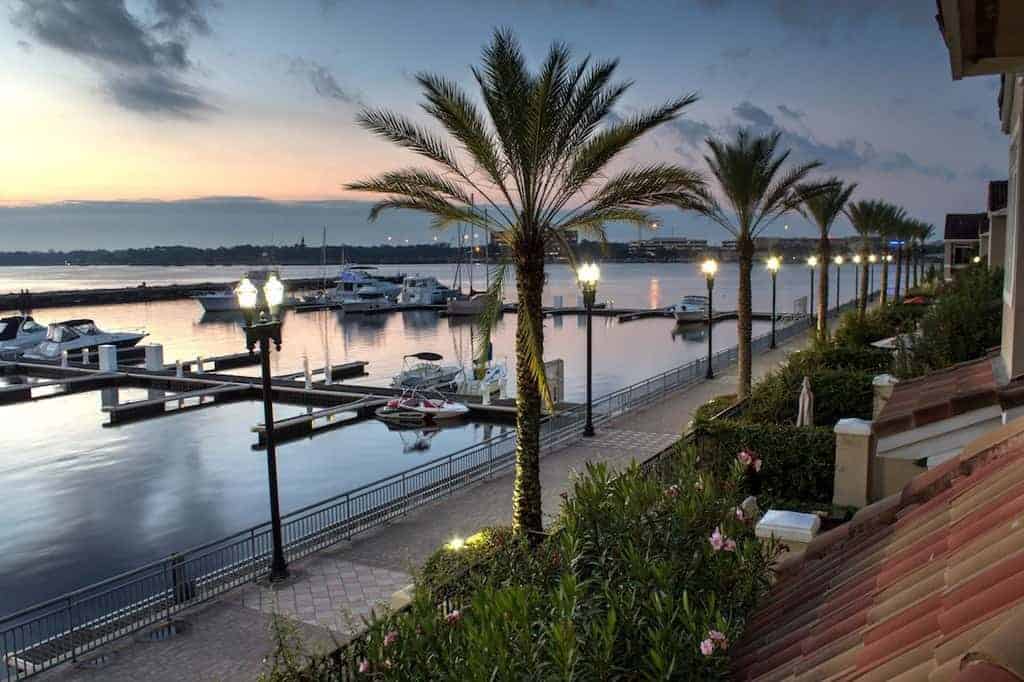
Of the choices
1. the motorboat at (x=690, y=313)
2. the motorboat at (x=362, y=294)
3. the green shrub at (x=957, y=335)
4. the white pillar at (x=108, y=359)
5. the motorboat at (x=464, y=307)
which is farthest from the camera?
the motorboat at (x=362, y=294)

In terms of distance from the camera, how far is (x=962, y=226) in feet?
196

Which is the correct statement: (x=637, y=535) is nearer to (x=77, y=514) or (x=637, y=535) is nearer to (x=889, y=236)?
(x=77, y=514)

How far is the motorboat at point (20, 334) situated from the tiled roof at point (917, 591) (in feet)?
220

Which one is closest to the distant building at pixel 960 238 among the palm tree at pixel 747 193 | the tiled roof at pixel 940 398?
the palm tree at pixel 747 193

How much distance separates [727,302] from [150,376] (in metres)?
87.3

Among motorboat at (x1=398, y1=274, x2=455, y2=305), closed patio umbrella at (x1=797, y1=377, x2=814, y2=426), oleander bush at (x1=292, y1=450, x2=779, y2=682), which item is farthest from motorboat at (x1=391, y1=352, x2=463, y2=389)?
motorboat at (x1=398, y1=274, x2=455, y2=305)

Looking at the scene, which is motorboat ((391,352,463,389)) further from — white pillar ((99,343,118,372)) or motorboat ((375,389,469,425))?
white pillar ((99,343,118,372))

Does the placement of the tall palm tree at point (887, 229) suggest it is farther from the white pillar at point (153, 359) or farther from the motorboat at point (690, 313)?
the white pillar at point (153, 359)

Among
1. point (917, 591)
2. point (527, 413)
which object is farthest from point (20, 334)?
point (917, 591)

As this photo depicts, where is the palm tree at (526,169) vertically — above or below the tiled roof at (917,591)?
above

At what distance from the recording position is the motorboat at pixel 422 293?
9900 cm

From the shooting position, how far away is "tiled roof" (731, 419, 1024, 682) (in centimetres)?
216

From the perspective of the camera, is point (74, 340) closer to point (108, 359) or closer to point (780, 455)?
point (108, 359)

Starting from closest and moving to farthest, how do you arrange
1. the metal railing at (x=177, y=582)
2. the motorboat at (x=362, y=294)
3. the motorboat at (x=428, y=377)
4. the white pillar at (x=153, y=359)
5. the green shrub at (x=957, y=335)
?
the metal railing at (x=177, y=582), the green shrub at (x=957, y=335), the motorboat at (x=428, y=377), the white pillar at (x=153, y=359), the motorboat at (x=362, y=294)
